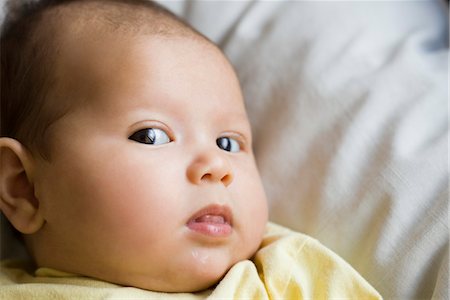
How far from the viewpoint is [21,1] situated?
47.9 inches

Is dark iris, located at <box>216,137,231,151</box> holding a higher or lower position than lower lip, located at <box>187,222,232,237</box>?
higher

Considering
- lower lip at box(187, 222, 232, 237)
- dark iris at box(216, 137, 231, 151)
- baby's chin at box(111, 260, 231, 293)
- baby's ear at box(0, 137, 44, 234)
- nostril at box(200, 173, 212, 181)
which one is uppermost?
nostril at box(200, 173, 212, 181)

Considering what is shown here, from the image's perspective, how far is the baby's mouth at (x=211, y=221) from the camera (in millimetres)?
992

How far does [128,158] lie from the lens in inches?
38.9

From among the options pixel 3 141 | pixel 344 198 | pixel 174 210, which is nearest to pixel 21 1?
pixel 3 141

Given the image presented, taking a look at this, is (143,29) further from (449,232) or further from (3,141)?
(449,232)

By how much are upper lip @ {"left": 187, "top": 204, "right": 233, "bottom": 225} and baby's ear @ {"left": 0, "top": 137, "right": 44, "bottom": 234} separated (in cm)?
23

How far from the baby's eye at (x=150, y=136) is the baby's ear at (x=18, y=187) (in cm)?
16

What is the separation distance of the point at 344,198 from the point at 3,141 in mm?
539

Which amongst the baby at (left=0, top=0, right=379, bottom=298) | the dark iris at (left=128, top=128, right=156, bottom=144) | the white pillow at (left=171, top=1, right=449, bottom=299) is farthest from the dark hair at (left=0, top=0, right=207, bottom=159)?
the white pillow at (left=171, top=1, right=449, bottom=299)

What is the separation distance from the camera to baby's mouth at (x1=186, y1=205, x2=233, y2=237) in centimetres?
99

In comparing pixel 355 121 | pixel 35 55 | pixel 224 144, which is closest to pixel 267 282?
pixel 224 144

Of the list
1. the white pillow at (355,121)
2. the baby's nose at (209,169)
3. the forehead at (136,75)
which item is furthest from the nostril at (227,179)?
the white pillow at (355,121)

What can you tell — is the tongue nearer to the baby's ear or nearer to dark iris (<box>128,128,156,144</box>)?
dark iris (<box>128,128,156,144</box>)
